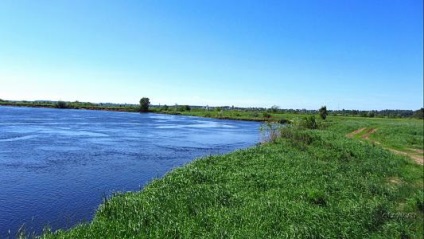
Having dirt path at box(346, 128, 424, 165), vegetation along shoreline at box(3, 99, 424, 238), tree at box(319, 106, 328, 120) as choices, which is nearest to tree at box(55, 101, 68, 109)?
tree at box(319, 106, 328, 120)

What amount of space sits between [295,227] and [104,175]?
57.9ft

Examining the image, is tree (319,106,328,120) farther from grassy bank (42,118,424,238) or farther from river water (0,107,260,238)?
grassy bank (42,118,424,238)

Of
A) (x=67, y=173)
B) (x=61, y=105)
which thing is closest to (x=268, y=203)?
(x=67, y=173)

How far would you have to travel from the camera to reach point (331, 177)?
78.7 ft

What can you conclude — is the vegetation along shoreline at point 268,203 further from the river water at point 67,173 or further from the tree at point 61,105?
the tree at point 61,105

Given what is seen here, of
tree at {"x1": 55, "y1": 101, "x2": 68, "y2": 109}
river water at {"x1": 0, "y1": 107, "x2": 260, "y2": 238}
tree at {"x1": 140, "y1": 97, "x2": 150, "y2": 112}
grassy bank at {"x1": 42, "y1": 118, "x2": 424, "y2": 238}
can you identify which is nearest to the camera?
grassy bank at {"x1": 42, "y1": 118, "x2": 424, "y2": 238}

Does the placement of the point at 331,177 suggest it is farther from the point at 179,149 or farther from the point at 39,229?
the point at 179,149

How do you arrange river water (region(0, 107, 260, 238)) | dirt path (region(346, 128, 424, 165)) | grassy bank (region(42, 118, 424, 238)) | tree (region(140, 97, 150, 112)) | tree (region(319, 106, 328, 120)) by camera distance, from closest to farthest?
grassy bank (region(42, 118, 424, 238))
river water (region(0, 107, 260, 238))
dirt path (region(346, 128, 424, 165))
tree (region(319, 106, 328, 120))
tree (region(140, 97, 150, 112))

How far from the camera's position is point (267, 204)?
16766mm

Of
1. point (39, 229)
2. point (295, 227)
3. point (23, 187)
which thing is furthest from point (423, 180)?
point (23, 187)

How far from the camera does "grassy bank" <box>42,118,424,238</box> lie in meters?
14.0

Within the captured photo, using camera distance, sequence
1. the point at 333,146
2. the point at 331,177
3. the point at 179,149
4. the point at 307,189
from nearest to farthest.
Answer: the point at 307,189 < the point at 331,177 < the point at 333,146 < the point at 179,149

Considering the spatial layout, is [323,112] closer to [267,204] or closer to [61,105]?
[267,204]

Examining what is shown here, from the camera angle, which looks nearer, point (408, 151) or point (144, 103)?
point (408, 151)
